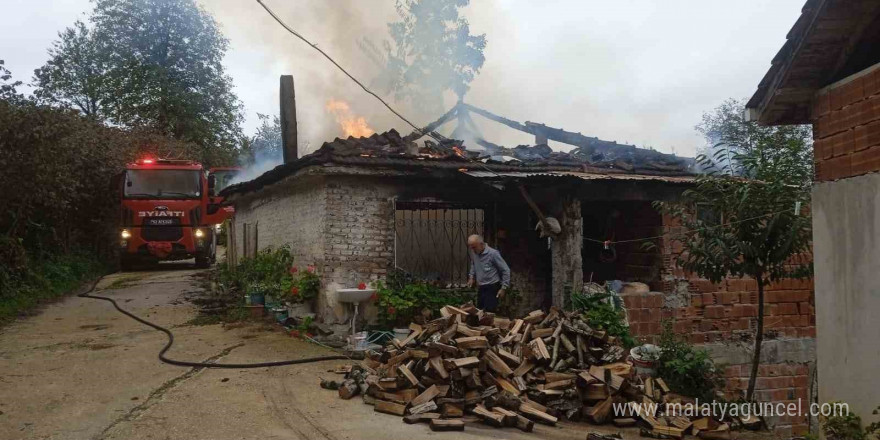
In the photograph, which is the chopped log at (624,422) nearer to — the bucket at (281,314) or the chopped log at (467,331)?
the chopped log at (467,331)

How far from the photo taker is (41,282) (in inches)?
571

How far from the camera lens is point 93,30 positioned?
31.4 m

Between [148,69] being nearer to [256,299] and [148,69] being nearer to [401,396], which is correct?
[256,299]

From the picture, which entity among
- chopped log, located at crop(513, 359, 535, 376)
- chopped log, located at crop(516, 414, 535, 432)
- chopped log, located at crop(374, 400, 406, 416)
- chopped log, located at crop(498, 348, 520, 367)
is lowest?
chopped log, located at crop(516, 414, 535, 432)

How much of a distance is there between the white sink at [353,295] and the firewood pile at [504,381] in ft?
5.08

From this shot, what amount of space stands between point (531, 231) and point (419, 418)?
18.5 feet

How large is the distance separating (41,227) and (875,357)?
17983mm

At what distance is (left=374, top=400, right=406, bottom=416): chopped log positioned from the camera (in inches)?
241

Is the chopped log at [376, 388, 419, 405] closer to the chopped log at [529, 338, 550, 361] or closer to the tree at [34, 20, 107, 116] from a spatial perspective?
the chopped log at [529, 338, 550, 361]

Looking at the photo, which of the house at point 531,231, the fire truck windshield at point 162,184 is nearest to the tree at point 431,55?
the fire truck windshield at point 162,184

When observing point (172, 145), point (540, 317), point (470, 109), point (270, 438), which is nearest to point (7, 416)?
point (270, 438)

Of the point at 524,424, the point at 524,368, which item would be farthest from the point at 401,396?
the point at 524,368

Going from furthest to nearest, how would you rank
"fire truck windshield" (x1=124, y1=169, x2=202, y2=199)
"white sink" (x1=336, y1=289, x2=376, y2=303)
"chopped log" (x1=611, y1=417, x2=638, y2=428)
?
"fire truck windshield" (x1=124, y1=169, x2=202, y2=199)
"white sink" (x1=336, y1=289, x2=376, y2=303)
"chopped log" (x1=611, y1=417, x2=638, y2=428)

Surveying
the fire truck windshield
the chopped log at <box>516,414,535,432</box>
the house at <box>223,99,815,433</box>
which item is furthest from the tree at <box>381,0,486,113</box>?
the chopped log at <box>516,414,535,432</box>
